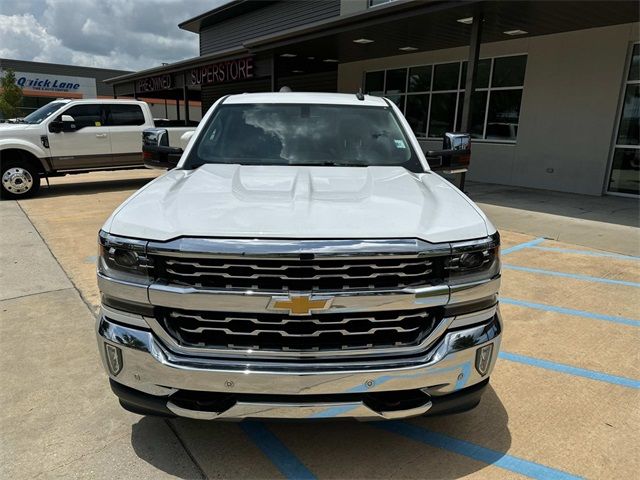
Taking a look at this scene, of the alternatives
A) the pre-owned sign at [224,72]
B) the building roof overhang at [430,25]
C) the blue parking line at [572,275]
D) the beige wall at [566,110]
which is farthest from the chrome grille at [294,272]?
the pre-owned sign at [224,72]

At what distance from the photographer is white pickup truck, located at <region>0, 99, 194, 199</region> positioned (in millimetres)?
10266

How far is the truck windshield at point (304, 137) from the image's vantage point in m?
3.45

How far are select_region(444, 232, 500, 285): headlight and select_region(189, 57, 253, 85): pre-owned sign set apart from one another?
16.3 meters

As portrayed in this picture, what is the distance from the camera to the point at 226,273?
2.06 metres

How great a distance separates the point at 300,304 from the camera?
2.04 m

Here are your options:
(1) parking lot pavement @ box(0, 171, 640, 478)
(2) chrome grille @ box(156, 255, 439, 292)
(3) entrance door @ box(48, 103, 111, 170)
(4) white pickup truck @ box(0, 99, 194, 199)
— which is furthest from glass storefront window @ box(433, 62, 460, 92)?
(2) chrome grille @ box(156, 255, 439, 292)

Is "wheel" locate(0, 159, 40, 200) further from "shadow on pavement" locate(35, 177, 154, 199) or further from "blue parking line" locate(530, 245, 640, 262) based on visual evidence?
"blue parking line" locate(530, 245, 640, 262)

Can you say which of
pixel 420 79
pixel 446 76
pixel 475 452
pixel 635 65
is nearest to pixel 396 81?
pixel 420 79

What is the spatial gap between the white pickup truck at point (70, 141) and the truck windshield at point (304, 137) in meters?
8.05

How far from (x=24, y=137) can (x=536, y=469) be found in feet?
37.3

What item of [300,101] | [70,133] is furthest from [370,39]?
[300,101]

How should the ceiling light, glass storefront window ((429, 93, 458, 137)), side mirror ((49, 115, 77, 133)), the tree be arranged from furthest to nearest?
the tree < glass storefront window ((429, 93, 458, 137)) < the ceiling light < side mirror ((49, 115, 77, 133))

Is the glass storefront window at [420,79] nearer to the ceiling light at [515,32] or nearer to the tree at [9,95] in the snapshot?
the ceiling light at [515,32]

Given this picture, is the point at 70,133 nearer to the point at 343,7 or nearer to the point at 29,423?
the point at 29,423
